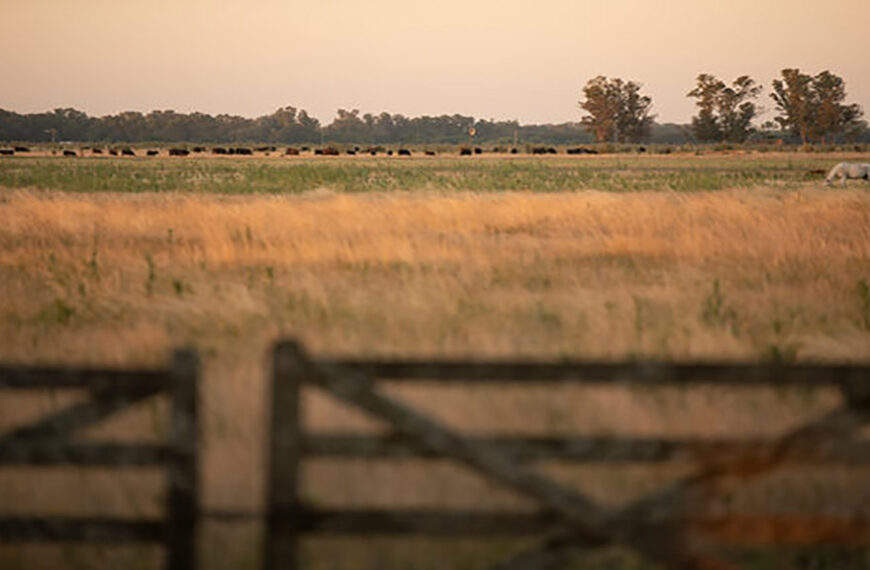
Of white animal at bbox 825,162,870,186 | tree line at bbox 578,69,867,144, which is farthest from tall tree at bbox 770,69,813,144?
white animal at bbox 825,162,870,186

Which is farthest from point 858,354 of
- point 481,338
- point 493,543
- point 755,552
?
point 493,543

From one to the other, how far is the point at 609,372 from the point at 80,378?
82.9 inches

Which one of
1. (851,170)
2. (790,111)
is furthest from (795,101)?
(851,170)

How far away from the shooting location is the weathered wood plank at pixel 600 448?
12.8 feet

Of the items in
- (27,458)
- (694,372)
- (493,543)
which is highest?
(694,372)

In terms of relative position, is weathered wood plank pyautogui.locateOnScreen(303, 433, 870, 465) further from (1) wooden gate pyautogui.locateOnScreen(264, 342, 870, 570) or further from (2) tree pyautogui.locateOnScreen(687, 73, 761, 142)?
(2) tree pyautogui.locateOnScreen(687, 73, 761, 142)

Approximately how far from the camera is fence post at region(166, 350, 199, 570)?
3.80m

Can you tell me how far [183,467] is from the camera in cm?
393

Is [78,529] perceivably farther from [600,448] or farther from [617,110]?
[617,110]

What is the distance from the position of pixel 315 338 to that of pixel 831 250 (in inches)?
426

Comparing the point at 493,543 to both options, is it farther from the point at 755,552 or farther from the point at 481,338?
the point at 481,338

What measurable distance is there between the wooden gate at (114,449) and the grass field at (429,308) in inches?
46.1

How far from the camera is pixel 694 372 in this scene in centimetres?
399

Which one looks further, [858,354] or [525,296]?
[525,296]
